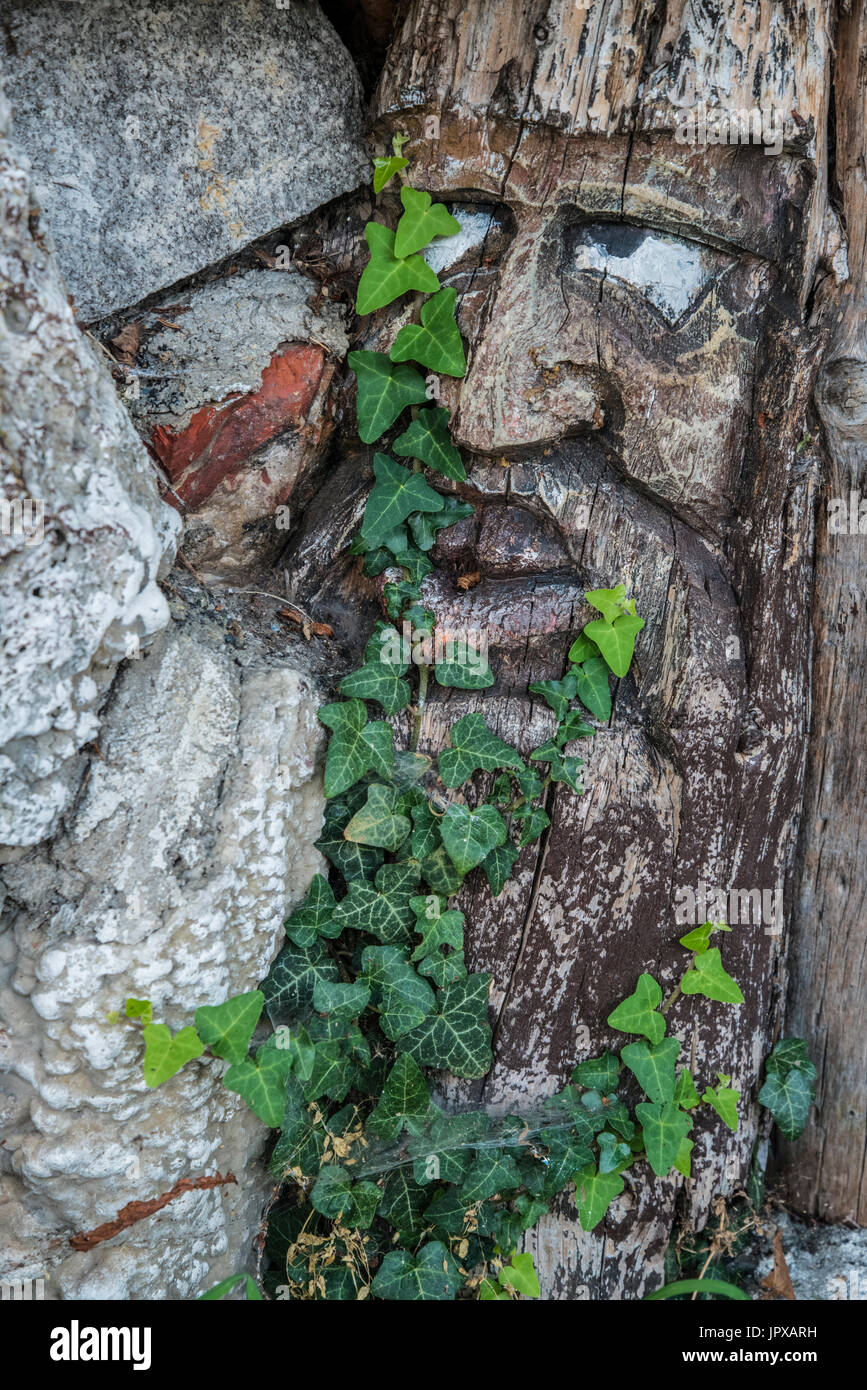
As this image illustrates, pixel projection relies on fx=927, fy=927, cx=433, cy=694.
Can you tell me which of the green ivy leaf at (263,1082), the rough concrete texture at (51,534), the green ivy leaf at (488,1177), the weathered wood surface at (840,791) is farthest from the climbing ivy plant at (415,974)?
the rough concrete texture at (51,534)

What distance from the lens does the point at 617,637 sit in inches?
105

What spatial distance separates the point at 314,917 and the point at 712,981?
1237 millimetres

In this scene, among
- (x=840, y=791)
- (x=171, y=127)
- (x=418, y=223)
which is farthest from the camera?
(x=840, y=791)

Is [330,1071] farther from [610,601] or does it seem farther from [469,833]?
[610,601]

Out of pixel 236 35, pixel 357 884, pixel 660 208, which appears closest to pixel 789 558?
pixel 660 208

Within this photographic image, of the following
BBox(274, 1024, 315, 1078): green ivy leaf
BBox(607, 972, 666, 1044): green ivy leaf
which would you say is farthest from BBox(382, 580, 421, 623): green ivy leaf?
BBox(607, 972, 666, 1044): green ivy leaf

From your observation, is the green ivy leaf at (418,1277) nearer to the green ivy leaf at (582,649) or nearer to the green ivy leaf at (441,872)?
the green ivy leaf at (441,872)

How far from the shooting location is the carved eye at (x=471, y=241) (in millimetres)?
2658

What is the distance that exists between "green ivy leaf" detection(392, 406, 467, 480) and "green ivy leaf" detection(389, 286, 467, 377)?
13 cm

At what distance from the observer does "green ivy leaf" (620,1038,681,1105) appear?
111 inches

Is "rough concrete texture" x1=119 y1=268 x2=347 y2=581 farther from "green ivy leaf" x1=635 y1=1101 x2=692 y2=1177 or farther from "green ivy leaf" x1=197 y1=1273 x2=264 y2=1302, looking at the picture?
"green ivy leaf" x1=635 y1=1101 x2=692 y2=1177

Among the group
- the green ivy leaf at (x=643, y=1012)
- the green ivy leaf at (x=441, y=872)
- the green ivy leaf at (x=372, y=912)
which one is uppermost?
the green ivy leaf at (x=441, y=872)

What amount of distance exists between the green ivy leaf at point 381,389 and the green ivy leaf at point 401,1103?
185 cm

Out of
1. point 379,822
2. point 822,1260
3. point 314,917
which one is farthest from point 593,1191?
point 379,822
